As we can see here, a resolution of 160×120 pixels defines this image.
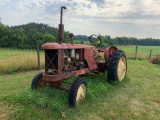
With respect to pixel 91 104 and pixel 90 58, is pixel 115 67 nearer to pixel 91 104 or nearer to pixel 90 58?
pixel 90 58

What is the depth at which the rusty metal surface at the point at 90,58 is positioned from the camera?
19.0 feet

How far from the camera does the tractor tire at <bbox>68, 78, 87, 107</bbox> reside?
4.61 metres

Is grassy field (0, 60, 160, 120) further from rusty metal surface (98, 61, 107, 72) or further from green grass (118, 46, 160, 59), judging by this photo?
green grass (118, 46, 160, 59)

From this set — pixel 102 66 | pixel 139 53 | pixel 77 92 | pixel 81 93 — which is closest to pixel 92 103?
pixel 81 93

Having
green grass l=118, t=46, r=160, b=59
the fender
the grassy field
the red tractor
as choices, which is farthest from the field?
green grass l=118, t=46, r=160, b=59

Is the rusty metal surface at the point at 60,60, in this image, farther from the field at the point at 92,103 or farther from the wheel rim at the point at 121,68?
the wheel rim at the point at 121,68

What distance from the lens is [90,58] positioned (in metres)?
6.04

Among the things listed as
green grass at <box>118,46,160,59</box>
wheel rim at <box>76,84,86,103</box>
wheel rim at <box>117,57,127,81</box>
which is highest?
wheel rim at <box>117,57,127,81</box>

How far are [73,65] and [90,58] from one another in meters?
0.78

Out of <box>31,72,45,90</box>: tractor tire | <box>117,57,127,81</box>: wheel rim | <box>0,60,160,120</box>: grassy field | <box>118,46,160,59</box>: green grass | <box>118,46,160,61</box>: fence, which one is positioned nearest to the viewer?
<box>0,60,160,120</box>: grassy field

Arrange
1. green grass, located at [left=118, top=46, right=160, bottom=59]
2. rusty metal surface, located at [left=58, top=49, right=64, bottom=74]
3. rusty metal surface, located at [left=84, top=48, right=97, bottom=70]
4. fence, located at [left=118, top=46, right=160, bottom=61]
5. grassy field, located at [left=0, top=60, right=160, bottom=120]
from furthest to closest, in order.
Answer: green grass, located at [left=118, top=46, right=160, bottom=59] < fence, located at [left=118, top=46, right=160, bottom=61] < rusty metal surface, located at [left=84, top=48, right=97, bottom=70] < rusty metal surface, located at [left=58, top=49, right=64, bottom=74] < grassy field, located at [left=0, top=60, right=160, bottom=120]

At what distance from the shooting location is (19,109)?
13.6 feet

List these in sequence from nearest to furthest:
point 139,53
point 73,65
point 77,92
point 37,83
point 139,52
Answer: point 77,92
point 37,83
point 73,65
point 139,53
point 139,52

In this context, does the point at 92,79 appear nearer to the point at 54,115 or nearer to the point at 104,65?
the point at 104,65
